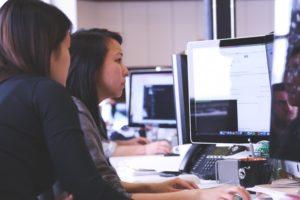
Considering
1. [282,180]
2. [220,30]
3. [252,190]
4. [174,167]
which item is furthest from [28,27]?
[220,30]

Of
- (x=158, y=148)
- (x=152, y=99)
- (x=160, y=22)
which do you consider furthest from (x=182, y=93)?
(x=160, y=22)

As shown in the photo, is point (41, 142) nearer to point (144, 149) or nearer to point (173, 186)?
point (173, 186)

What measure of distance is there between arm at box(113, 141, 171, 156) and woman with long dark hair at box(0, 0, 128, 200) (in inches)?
56.3

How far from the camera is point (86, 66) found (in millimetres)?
1783

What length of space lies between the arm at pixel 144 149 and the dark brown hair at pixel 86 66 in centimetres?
87

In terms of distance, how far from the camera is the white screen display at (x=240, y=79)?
165 cm

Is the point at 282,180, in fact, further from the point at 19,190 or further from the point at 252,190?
the point at 19,190

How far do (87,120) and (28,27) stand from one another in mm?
427

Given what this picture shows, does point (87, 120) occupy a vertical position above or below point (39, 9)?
below

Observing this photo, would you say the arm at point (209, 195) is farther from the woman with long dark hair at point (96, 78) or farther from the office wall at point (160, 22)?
the office wall at point (160, 22)

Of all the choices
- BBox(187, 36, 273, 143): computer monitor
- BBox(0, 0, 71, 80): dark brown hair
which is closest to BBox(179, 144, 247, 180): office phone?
BBox(187, 36, 273, 143): computer monitor

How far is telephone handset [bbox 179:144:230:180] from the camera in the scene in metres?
1.86

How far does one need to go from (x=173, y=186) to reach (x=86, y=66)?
1.77 ft

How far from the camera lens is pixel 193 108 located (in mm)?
1821
